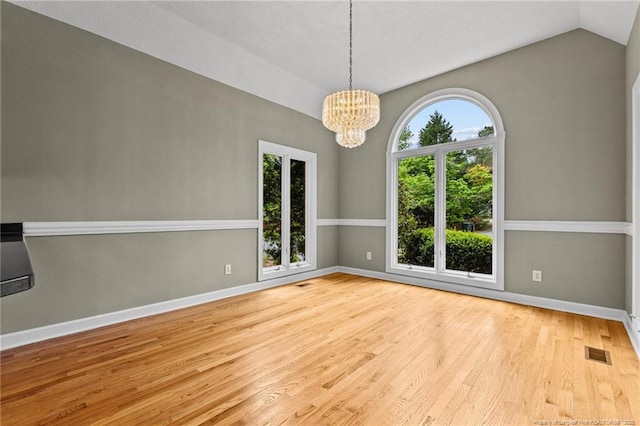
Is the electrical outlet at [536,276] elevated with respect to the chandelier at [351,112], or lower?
lower

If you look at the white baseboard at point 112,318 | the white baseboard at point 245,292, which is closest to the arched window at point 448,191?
the white baseboard at point 245,292

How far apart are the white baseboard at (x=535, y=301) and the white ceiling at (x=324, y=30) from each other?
2.65m

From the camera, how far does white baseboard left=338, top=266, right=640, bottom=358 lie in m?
2.84

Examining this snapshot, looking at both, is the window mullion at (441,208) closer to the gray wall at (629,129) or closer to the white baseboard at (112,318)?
the gray wall at (629,129)

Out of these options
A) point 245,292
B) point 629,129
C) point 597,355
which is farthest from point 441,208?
point 245,292

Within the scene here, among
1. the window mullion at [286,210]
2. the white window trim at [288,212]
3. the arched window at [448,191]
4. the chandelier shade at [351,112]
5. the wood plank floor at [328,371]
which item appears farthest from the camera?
the window mullion at [286,210]

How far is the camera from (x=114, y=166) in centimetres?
285

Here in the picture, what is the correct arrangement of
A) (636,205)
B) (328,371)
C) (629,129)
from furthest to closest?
1. (629,129)
2. (636,205)
3. (328,371)

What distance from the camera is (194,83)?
3.43 m

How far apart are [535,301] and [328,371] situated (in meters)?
2.80

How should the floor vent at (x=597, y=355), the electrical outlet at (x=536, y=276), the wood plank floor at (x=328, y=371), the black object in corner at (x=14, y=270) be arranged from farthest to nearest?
the electrical outlet at (x=536, y=276) < the floor vent at (x=597, y=355) < the wood plank floor at (x=328, y=371) < the black object in corner at (x=14, y=270)

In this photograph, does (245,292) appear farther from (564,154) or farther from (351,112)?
(564,154)

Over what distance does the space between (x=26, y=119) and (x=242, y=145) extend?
6.63ft

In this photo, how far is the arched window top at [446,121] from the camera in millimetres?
3855
